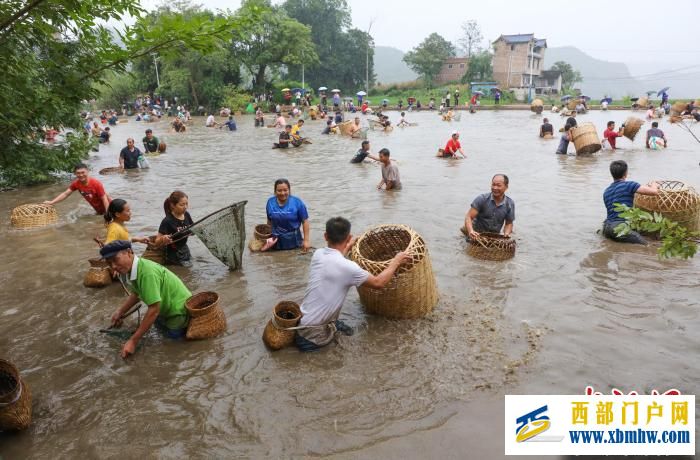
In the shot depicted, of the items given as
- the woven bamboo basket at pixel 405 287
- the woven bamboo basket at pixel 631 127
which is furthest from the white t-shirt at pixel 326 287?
the woven bamboo basket at pixel 631 127

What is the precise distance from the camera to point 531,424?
10.7ft

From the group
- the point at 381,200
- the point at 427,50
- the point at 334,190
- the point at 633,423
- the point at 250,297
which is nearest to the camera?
the point at 633,423

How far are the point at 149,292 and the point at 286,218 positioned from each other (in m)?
2.91

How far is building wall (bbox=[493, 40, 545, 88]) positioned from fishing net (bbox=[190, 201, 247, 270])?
56.3 meters

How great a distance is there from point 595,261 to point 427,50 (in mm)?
58467

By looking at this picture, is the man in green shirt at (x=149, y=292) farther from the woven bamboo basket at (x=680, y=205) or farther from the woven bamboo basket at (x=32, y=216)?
the woven bamboo basket at (x=680, y=205)

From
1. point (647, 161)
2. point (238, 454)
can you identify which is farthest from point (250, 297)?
point (647, 161)

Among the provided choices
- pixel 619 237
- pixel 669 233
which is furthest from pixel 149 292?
pixel 619 237

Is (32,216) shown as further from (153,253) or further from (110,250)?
(110,250)

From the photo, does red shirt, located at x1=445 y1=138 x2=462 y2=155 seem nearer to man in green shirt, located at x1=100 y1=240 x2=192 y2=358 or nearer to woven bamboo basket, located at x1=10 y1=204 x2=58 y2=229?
woven bamboo basket, located at x1=10 y1=204 x2=58 y2=229

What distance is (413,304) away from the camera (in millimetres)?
4641

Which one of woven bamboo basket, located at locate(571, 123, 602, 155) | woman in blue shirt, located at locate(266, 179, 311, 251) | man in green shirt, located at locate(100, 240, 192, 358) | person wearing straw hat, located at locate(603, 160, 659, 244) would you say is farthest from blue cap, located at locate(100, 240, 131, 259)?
woven bamboo basket, located at locate(571, 123, 602, 155)

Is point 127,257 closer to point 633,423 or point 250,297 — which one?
point 250,297

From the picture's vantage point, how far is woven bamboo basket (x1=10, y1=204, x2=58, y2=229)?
8422 millimetres
